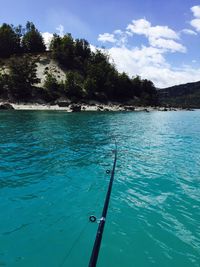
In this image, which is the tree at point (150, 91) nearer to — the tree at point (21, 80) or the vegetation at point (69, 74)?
the vegetation at point (69, 74)

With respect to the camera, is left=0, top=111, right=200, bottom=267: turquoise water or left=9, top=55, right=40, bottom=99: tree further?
left=9, top=55, right=40, bottom=99: tree

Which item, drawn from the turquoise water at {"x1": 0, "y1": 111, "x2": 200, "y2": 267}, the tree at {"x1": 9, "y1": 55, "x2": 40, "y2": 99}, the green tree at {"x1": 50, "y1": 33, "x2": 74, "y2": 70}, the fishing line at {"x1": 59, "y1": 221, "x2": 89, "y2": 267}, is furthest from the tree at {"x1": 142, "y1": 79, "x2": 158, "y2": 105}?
the fishing line at {"x1": 59, "y1": 221, "x2": 89, "y2": 267}

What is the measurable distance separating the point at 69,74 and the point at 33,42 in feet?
229

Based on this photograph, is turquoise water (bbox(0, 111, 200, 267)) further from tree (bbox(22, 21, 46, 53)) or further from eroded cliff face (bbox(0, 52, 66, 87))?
tree (bbox(22, 21, 46, 53))

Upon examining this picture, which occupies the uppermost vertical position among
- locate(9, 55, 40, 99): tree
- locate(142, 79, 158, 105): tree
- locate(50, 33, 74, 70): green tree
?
locate(50, 33, 74, 70): green tree

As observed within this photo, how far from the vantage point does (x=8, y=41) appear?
161750 mm

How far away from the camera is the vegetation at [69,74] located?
10975cm

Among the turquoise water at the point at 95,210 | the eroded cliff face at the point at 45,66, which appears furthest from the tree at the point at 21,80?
the turquoise water at the point at 95,210

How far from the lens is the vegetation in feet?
360

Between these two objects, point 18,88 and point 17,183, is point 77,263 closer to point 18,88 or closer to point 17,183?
point 17,183

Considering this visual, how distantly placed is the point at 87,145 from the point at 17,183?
476 inches

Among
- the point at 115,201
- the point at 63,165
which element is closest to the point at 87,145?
the point at 63,165

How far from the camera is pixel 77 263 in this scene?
22.1 feet

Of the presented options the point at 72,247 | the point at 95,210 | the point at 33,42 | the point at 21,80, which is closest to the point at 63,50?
the point at 33,42
